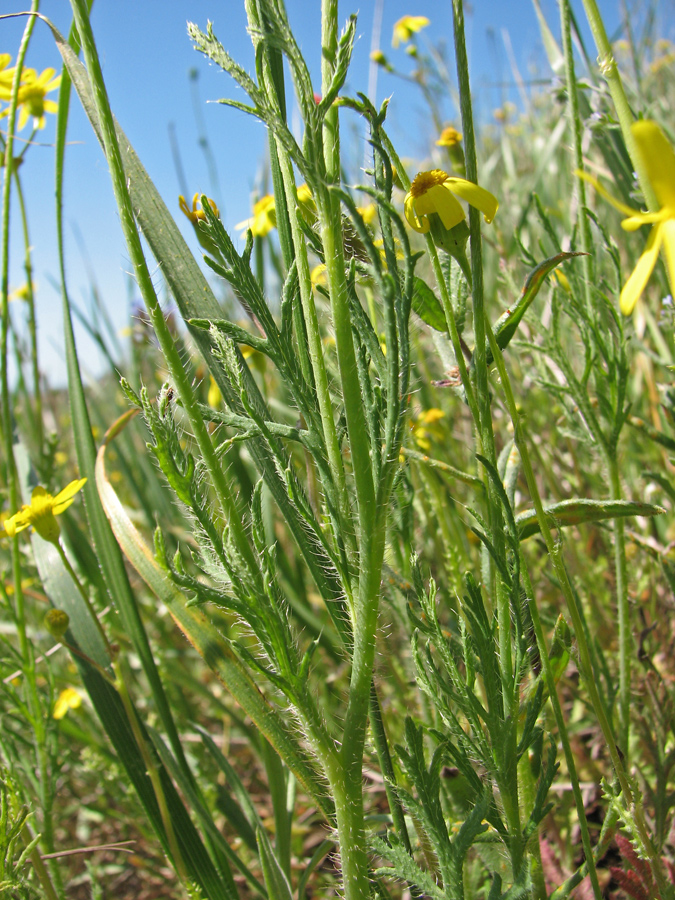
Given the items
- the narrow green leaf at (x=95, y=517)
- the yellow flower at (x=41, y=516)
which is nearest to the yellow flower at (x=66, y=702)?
the narrow green leaf at (x=95, y=517)

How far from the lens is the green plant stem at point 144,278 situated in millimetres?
466

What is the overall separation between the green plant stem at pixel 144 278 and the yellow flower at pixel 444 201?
0.25m

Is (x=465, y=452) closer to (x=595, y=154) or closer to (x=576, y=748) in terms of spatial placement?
(x=576, y=748)

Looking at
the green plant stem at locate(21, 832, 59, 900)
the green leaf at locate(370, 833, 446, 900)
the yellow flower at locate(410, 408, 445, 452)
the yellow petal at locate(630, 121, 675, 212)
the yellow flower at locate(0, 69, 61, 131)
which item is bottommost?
the green plant stem at locate(21, 832, 59, 900)

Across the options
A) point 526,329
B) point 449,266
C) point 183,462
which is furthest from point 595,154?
point 183,462

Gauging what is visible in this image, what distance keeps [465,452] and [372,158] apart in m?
1.63

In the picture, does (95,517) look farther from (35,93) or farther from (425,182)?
(35,93)

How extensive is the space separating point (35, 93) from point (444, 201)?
1259mm

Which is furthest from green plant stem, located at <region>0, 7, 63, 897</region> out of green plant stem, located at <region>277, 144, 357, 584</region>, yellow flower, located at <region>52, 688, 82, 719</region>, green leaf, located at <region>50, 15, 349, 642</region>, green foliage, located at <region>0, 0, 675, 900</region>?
green plant stem, located at <region>277, 144, 357, 584</region>

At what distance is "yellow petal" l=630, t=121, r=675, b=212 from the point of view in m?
0.30

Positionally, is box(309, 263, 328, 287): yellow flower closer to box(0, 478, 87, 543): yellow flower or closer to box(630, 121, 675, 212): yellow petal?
box(630, 121, 675, 212): yellow petal

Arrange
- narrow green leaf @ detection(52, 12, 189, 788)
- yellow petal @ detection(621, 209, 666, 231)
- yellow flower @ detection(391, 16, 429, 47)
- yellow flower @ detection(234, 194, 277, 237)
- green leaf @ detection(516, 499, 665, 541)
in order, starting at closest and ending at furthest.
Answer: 1. yellow petal @ detection(621, 209, 666, 231)
2. green leaf @ detection(516, 499, 665, 541)
3. narrow green leaf @ detection(52, 12, 189, 788)
4. yellow flower @ detection(234, 194, 277, 237)
5. yellow flower @ detection(391, 16, 429, 47)

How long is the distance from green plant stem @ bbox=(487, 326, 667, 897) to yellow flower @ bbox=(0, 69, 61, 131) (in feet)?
4.13

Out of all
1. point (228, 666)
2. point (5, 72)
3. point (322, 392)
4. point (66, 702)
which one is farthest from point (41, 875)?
point (5, 72)
